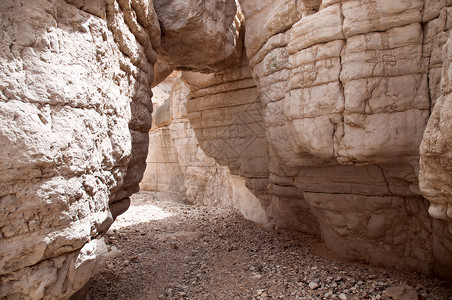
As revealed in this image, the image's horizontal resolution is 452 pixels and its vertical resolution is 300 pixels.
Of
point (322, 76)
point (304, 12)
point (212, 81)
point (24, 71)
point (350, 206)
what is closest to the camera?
point (24, 71)

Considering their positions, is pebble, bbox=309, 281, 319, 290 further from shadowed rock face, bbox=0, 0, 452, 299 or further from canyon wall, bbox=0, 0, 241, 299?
canyon wall, bbox=0, 0, 241, 299

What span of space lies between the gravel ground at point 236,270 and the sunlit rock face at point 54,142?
1.34 m

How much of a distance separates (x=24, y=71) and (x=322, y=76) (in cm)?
241

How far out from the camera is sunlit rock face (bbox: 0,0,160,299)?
5.98ft

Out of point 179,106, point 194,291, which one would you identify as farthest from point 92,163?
point 179,106

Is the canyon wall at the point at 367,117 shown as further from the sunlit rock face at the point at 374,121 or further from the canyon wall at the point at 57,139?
the canyon wall at the point at 57,139

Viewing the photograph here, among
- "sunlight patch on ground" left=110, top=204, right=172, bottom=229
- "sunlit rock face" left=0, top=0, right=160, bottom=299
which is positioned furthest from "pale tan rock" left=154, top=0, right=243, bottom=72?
"sunlight patch on ground" left=110, top=204, right=172, bottom=229

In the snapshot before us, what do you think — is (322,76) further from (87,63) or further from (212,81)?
Answer: (212,81)

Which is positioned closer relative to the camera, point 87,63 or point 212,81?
point 87,63

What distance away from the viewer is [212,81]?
6.06 m

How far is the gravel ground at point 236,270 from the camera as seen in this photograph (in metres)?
3.17

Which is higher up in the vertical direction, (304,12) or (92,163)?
(304,12)

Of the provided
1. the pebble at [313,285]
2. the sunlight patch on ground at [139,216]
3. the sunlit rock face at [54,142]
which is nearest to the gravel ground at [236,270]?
the pebble at [313,285]

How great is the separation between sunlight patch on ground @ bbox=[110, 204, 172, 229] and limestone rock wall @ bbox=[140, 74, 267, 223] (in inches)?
71.2
